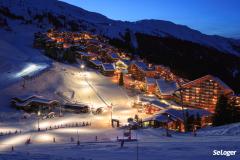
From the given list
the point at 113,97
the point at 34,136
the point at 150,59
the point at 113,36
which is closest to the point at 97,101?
the point at 113,97

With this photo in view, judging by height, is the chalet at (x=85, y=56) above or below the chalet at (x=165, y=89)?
above

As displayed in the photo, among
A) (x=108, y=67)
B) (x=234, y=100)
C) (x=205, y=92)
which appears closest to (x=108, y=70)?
(x=108, y=67)

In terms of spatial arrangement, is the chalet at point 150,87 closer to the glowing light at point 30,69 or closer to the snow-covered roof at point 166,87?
the snow-covered roof at point 166,87

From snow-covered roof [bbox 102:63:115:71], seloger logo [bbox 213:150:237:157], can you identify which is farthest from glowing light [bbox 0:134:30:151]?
snow-covered roof [bbox 102:63:115:71]

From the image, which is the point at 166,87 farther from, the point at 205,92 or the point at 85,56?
the point at 85,56

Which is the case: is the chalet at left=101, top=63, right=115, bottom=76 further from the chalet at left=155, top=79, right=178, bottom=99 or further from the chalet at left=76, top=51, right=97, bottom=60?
the chalet at left=155, top=79, right=178, bottom=99

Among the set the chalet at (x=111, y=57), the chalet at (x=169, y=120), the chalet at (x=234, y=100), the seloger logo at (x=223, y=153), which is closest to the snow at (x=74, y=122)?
the seloger logo at (x=223, y=153)
